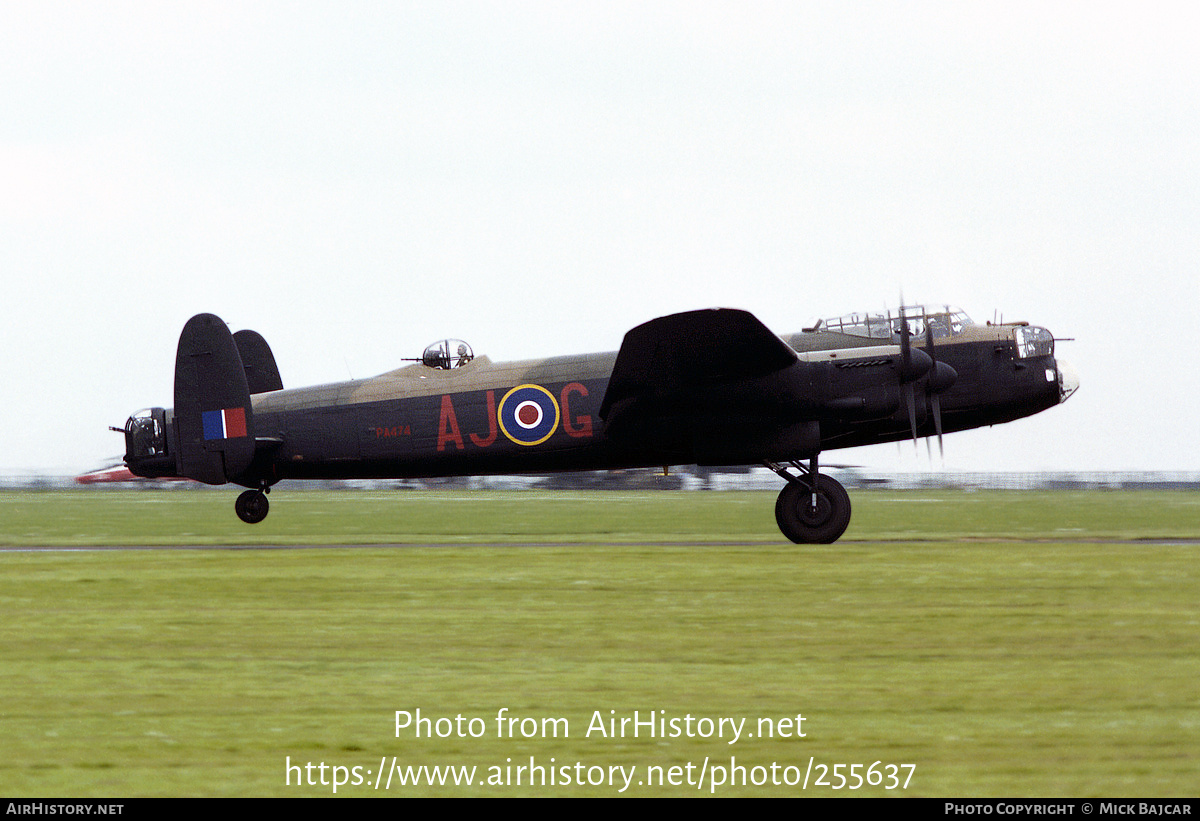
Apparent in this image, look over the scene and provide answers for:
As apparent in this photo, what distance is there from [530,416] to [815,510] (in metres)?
4.97

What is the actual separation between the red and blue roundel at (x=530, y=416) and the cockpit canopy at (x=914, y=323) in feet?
16.9

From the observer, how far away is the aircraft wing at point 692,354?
16.7 m

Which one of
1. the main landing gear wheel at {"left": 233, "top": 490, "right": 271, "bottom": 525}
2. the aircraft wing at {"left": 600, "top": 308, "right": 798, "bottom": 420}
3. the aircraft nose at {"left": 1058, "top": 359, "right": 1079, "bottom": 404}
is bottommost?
the main landing gear wheel at {"left": 233, "top": 490, "right": 271, "bottom": 525}

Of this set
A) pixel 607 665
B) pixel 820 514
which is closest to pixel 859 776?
pixel 607 665

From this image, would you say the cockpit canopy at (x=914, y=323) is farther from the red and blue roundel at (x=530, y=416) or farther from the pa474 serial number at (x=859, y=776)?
the pa474 serial number at (x=859, y=776)

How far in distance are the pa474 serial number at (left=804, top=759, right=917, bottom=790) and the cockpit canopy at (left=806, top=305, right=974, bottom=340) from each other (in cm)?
1333

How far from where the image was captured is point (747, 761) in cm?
580

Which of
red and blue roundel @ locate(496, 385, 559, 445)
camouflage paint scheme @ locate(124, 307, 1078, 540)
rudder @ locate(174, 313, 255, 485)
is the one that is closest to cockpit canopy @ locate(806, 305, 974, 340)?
camouflage paint scheme @ locate(124, 307, 1078, 540)

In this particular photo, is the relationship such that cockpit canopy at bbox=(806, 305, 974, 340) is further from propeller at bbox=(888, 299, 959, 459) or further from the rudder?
the rudder

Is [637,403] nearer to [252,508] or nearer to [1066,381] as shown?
[1066,381]

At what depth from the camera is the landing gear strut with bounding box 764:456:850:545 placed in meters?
18.2

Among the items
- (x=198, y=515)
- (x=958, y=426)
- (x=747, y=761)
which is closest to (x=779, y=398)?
(x=958, y=426)

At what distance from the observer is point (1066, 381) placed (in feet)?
61.4

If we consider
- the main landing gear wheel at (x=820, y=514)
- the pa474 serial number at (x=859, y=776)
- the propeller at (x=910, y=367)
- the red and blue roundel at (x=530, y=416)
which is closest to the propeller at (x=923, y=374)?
the propeller at (x=910, y=367)
